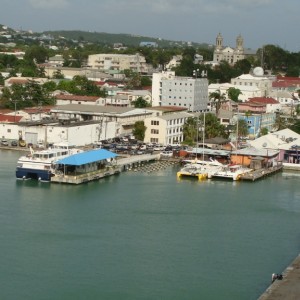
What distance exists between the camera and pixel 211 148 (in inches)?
414

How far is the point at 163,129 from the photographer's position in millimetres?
11219

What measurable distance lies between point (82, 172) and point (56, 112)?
3617mm

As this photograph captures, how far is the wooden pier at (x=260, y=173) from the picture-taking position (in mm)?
9000

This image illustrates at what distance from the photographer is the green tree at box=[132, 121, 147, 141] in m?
11.2

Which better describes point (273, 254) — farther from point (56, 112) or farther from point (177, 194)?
point (56, 112)

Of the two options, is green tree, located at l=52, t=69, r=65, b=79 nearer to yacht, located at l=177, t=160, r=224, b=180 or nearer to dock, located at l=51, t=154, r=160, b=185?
dock, located at l=51, t=154, r=160, b=185

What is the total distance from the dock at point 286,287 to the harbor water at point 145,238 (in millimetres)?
177

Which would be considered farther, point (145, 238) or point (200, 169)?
point (200, 169)

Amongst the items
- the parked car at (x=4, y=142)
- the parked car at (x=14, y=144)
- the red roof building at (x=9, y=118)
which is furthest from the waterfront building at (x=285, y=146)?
the red roof building at (x=9, y=118)

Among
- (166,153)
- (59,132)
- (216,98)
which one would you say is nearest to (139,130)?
(166,153)

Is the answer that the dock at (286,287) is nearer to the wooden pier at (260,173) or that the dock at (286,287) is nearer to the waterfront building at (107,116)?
the wooden pier at (260,173)

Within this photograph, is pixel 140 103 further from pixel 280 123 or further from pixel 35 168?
pixel 35 168

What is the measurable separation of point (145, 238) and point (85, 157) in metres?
2.82

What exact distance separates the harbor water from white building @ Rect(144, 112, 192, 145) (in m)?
2.47
